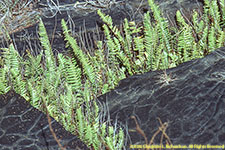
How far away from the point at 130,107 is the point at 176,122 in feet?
1.13

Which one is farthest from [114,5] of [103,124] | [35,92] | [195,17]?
[103,124]

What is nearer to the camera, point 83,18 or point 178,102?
point 178,102

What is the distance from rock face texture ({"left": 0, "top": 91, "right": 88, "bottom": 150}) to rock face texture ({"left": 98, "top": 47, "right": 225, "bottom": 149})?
0.33 m

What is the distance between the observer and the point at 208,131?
203 centimetres

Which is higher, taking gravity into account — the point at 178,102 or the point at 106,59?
the point at 106,59

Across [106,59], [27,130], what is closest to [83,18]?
[106,59]

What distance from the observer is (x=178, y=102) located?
2.26m

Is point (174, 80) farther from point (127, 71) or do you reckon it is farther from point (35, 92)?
point (35, 92)

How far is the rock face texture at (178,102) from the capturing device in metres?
2.05

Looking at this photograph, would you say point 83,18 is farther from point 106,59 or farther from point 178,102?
point 178,102

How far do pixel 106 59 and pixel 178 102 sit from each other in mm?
932

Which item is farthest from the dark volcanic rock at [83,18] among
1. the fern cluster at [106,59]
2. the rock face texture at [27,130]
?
the rock face texture at [27,130]

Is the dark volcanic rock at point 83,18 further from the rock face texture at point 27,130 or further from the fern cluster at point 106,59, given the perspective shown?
the rock face texture at point 27,130

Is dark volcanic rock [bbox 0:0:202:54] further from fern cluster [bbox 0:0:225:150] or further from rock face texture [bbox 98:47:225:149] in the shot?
rock face texture [bbox 98:47:225:149]
